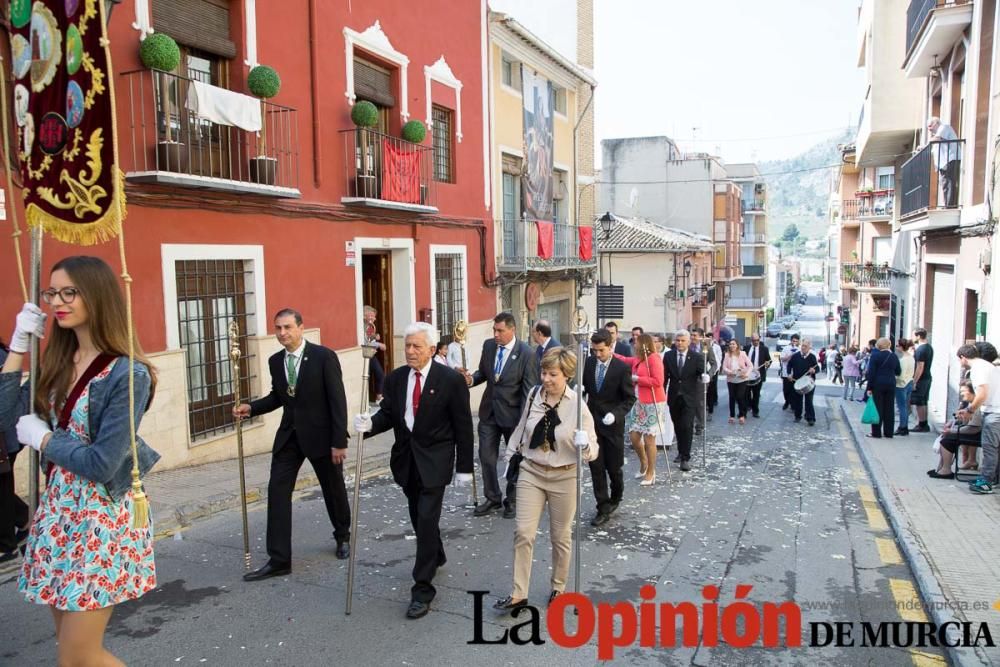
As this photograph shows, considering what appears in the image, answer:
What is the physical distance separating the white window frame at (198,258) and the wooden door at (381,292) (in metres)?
3.95

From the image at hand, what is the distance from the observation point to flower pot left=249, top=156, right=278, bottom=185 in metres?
10.0

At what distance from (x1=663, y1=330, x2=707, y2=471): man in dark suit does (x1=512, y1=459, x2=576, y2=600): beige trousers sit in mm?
5464

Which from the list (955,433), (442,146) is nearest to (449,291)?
(442,146)

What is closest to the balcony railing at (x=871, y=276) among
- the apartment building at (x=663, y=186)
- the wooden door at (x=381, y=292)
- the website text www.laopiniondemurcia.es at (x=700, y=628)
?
the apartment building at (x=663, y=186)

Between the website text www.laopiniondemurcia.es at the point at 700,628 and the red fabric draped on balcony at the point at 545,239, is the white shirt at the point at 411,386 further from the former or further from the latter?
the red fabric draped on balcony at the point at 545,239

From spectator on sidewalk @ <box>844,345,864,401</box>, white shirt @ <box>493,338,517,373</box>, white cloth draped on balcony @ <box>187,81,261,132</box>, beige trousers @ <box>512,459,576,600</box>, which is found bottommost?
spectator on sidewalk @ <box>844,345,864,401</box>

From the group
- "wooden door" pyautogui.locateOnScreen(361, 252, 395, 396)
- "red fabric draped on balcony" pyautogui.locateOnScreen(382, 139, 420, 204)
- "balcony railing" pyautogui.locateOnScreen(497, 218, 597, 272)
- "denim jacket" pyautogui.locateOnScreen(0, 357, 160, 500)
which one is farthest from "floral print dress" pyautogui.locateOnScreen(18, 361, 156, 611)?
"balcony railing" pyautogui.locateOnScreen(497, 218, 597, 272)

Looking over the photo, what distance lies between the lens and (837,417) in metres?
16.8

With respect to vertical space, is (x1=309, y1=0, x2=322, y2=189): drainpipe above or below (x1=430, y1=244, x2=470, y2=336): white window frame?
above

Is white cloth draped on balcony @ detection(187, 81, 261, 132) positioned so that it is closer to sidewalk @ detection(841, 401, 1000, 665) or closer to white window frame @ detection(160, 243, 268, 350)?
white window frame @ detection(160, 243, 268, 350)

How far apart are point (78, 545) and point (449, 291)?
13400 mm

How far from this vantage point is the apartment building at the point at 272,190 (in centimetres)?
860

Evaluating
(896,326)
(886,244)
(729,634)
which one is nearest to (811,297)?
(886,244)

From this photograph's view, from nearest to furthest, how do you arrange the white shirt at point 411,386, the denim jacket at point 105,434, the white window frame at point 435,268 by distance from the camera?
the denim jacket at point 105,434 < the white shirt at point 411,386 < the white window frame at point 435,268
